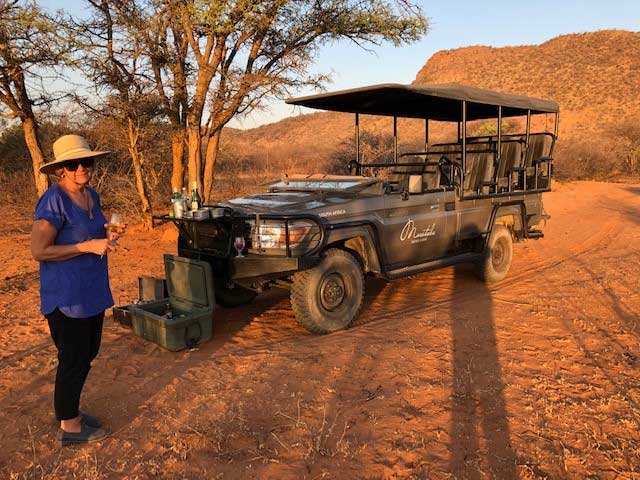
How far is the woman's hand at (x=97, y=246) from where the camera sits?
119 inches

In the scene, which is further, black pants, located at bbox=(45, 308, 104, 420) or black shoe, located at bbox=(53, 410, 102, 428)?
black shoe, located at bbox=(53, 410, 102, 428)

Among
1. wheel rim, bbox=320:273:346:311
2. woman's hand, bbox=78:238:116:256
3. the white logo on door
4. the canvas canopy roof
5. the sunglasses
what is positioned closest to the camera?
woman's hand, bbox=78:238:116:256

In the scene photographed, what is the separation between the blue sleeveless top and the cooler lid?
1838 millimetres

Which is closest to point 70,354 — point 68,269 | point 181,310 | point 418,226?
point 68,269

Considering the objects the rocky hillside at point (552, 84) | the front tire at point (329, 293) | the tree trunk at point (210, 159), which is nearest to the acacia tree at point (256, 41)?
the tree trunk at point (210, 159)

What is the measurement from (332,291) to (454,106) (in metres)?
4.54

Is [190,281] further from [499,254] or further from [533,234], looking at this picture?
[533,234]

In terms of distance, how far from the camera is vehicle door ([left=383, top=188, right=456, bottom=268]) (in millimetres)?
5969

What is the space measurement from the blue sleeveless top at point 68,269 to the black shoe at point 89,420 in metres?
0.74

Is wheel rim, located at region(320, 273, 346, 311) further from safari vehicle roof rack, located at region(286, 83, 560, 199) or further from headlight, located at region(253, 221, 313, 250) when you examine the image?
safari vehicle roof rack, located at region(286, 83, 560, 199)

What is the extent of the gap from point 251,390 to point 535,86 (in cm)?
5276

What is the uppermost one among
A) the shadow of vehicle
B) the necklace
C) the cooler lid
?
the necklace

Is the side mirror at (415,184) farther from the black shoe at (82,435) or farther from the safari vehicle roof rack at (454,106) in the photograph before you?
the black shoe at (82,435)

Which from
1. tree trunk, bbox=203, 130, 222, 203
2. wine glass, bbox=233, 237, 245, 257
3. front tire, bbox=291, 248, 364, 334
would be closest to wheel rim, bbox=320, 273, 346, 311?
front tire, bbox=291, 248, 364, 334
